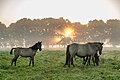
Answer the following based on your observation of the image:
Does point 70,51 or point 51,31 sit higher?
point 51,31

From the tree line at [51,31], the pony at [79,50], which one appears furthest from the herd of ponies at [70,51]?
the tree line at [51,31]

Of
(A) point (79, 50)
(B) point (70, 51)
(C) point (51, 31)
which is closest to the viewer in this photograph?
(B) point (70, 51)

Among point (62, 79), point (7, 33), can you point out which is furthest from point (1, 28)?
point (62, 79)

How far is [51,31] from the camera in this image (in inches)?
5768

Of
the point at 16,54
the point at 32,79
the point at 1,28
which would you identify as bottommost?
the point at 32,79

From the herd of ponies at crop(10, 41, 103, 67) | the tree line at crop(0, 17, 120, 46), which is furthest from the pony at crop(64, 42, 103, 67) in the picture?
the tree line at crop(0, 17, 120, 46)

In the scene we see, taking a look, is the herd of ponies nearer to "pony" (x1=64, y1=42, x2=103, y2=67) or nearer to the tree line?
"pony" (x1=64, y1=42, x2=103, y2=67)

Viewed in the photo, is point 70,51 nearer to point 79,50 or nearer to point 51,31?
point 79,50

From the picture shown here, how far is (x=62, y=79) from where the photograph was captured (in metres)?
16.7

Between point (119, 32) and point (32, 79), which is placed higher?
point (119, 32)

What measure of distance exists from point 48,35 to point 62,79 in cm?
12891

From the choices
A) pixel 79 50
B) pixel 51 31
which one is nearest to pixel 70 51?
pixel 79 50

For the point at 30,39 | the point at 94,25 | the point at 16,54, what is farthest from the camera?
the point at 94,25

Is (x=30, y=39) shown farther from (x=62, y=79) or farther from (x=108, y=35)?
(x=62, y=79)
